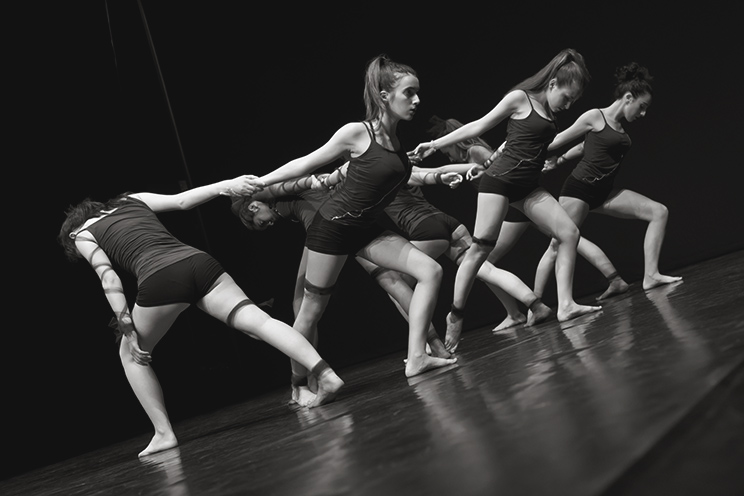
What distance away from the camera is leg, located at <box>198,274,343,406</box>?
10.1 feet

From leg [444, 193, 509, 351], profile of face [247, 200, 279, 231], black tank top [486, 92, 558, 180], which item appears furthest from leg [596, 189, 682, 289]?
profile of face [247, 200, 279, 231]

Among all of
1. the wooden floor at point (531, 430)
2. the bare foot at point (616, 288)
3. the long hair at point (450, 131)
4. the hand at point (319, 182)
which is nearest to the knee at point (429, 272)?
the wooden floor at point (531, 430)

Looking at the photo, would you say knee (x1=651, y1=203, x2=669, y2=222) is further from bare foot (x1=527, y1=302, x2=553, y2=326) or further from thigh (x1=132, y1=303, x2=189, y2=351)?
thigh (x1=132, y1=303, x2=189, y2=351)

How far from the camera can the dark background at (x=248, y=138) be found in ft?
17.0

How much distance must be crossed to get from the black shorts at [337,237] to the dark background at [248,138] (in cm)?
257

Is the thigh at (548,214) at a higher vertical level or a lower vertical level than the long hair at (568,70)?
lower

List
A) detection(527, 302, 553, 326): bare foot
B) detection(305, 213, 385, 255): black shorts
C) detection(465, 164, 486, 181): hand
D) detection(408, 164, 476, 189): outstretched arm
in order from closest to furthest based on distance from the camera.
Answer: detection(305, 213, 385, 255): black shorts → detection(408, 164, 476, 189): outstretched arm → detection(465, 164, 486, 181): hand → detection(527, 302, 553, 326): bare foot

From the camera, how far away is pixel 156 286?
3088mm

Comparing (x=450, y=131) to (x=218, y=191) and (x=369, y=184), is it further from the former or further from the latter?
(x=218, y=191)

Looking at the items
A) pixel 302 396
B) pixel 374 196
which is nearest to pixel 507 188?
pixel 374 196

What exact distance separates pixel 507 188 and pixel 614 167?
117cm

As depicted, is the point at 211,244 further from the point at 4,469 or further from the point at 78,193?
the point at 4,469

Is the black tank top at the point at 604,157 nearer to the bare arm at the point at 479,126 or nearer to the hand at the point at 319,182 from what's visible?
the bare arm at the point at 479,126

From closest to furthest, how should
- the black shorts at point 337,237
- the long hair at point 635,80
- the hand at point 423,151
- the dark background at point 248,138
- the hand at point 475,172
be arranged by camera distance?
the black shorts at point 337,237
the hand at point 423,151
the hand at point 475,172
the long hair at point 635,80
the dark background at point 248,138
